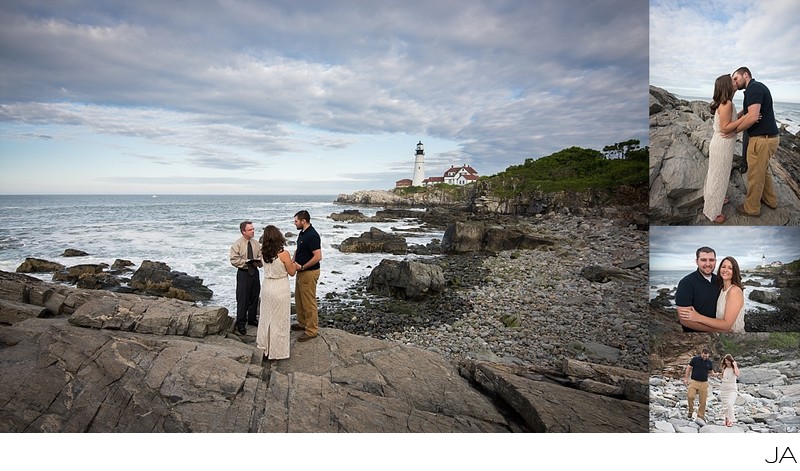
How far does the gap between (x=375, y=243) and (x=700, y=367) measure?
9.12 feet

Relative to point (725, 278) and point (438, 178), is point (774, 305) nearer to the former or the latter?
point (725, 278)

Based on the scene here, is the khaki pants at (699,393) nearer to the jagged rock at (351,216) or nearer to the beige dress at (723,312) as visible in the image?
the beige dress at (723,312)

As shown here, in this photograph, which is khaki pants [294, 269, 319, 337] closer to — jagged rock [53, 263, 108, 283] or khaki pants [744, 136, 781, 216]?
jagged rock [53, 263, 108, 283]

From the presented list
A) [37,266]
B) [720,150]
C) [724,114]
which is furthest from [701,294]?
[37,266]

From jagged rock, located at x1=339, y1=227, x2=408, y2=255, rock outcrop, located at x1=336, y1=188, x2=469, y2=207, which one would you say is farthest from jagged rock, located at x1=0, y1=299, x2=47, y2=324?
rock outcrop, located at x1=336, y1=188, x2=469, y2=207

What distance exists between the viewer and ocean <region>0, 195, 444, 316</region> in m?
3.71

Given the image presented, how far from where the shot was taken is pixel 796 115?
2.82 metres

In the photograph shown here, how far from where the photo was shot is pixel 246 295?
3.28 meters

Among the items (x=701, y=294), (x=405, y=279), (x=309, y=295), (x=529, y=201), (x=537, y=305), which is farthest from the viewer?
(x=529, y=201)

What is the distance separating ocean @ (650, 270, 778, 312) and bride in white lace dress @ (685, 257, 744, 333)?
98mm

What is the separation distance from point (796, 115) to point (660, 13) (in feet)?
3.67

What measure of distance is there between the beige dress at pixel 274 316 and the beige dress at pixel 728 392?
115 inches

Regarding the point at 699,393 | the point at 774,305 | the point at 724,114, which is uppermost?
the point at 724,114
